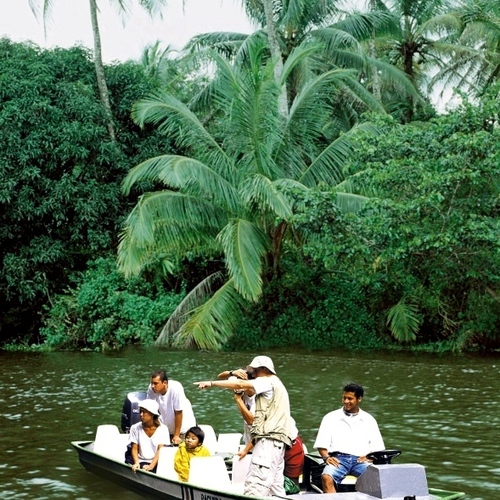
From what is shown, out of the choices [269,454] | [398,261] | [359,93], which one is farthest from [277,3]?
[269,454]

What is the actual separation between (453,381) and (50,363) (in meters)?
10.4

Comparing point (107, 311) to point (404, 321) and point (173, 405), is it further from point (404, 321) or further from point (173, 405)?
point (173, 405)

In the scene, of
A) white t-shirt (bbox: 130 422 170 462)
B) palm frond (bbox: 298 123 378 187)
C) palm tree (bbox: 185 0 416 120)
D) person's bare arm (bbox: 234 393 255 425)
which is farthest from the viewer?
palm tree (bbox: 185 0 416 120)

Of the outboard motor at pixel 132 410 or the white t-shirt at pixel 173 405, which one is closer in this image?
the white t-shirt at pixel 173 405

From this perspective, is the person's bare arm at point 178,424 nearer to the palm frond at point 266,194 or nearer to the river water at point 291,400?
the river water at point 291,400

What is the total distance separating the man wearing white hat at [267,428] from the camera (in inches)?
333

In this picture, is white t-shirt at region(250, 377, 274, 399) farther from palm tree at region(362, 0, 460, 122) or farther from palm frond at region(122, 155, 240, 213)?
palm tree at region(362, 0, 460, 122)

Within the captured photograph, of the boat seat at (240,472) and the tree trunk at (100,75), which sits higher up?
the tree trunk at (100,75)

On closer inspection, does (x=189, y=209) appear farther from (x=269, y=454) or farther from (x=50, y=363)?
(x=269, y=454)

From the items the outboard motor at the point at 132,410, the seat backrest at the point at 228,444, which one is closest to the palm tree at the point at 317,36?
the outboard motor at the point at 132,410

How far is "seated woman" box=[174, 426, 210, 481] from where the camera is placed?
33.1ft

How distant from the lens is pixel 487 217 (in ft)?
74.5

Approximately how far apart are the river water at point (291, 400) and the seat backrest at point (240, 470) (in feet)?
5.66

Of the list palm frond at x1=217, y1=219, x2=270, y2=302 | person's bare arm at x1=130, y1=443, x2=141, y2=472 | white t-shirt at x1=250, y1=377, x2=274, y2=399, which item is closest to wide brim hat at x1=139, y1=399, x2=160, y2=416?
person's bare arm at x1=130, y1=443, x2=141, y2=472
